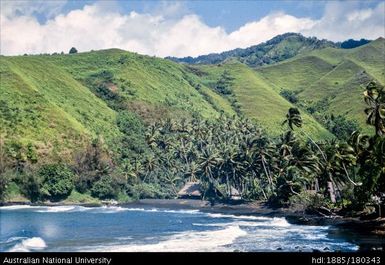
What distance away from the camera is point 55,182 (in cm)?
18050

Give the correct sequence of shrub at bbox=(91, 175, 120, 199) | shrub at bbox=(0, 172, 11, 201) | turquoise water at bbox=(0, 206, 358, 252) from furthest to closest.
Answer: shrub at bbox=(91, 175, 120, 199), shrub at bbox=(0, 172, 11, 201), turquoise water at bbox=(0, 206, 358, 252)

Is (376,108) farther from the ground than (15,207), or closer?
farther from the ground

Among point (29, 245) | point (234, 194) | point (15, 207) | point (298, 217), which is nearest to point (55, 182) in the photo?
point (15, 207)

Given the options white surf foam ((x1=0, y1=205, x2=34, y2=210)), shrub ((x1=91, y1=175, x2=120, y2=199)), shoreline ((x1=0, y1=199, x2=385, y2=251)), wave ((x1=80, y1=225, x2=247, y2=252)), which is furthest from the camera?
shrub ((x1=91, y1=175, x2=120, y2=199))

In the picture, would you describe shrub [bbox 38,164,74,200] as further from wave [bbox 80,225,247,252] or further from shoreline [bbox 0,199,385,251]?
wave [bbox 80,225,247,252]

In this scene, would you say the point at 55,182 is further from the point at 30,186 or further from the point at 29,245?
the point at 29,245

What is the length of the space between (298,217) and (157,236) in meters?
42.1

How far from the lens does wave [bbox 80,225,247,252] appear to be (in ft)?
227

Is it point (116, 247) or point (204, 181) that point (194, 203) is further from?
point (116, 247)

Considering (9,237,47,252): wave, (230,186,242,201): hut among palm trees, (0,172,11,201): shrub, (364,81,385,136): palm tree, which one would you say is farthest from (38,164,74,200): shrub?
(364,81,385,136): palm tree

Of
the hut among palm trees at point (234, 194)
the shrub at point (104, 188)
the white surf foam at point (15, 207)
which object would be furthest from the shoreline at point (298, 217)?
the hut among palm trees at point (234, 194)

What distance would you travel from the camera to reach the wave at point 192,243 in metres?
69.3

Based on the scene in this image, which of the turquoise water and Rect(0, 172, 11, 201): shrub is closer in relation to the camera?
the turquoise water

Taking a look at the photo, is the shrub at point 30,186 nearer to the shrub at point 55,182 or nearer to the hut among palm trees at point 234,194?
the shrub at point 55,182
